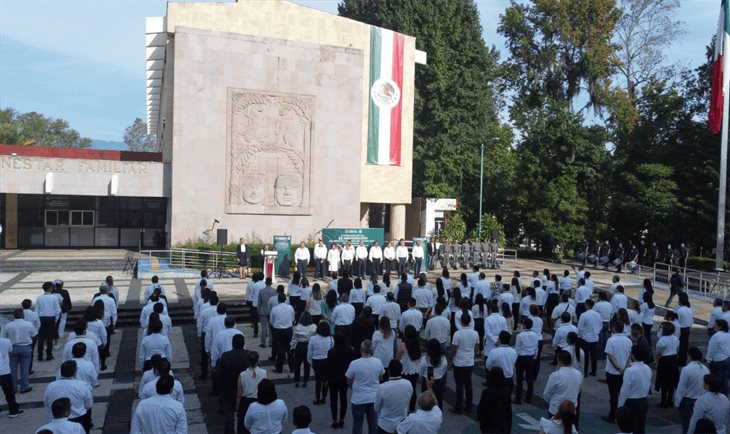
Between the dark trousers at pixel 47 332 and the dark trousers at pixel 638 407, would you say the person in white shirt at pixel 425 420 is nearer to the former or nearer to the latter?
the dark trousers at pixel 638 407

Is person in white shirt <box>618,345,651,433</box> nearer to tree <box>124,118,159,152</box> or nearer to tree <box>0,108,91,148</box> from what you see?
tree <box>0,108,91,148</box>

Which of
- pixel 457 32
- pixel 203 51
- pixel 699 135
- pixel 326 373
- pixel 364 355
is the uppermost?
pixel 457 32

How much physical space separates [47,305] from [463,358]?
336 inches

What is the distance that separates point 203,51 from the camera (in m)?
27.4

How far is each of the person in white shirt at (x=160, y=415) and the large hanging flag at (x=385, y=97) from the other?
27.7 metres

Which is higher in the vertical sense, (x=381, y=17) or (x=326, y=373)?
(x=381, y=17)

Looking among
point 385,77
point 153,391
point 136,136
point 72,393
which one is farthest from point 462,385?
point 136,136

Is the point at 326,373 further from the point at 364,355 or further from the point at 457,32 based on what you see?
the point at 457,32

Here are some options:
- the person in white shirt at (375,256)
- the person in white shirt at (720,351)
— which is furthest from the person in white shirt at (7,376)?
the person in white shirt at (375,256)

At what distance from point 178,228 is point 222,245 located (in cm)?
255

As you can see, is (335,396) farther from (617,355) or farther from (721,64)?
(721,64)

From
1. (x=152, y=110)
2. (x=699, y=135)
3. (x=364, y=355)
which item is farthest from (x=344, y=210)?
(x=152, y=110)

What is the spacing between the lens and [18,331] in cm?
1002

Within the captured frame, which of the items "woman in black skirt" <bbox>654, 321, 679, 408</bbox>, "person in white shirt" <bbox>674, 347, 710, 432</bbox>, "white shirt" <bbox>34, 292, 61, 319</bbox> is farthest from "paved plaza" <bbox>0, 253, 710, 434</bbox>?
"person in white shirt" <bbox>674, 347, 710, 432</bbox>
